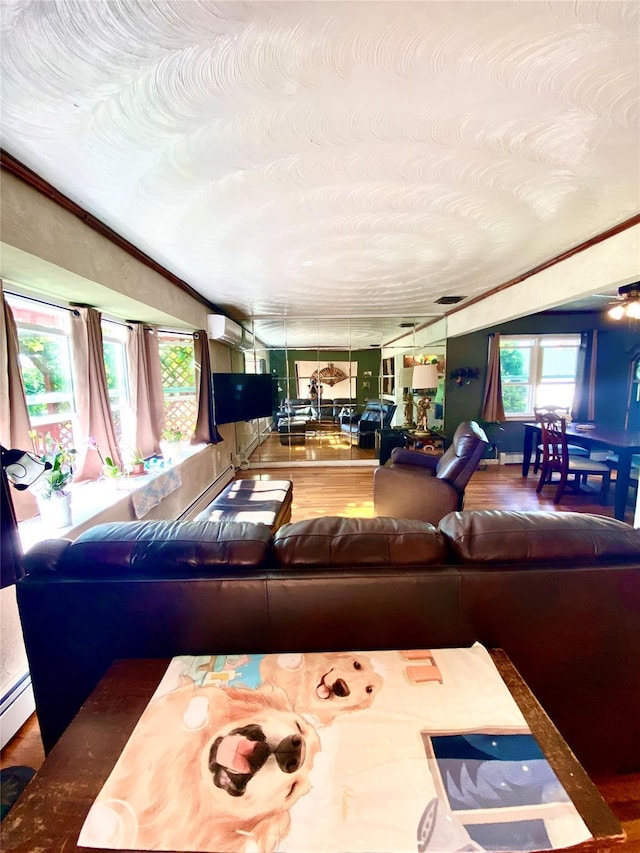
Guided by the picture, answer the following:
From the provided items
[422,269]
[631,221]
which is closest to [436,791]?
[631,221]

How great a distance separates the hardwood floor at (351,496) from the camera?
4.67 ft

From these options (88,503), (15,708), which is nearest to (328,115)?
(88,503)

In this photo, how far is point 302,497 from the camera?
4176mm

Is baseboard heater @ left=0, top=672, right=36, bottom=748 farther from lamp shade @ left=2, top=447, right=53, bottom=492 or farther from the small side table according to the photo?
the small side table

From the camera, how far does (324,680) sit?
0.88 metres

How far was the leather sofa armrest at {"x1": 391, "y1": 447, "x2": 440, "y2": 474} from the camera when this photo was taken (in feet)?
11.8

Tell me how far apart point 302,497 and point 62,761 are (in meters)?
3.48

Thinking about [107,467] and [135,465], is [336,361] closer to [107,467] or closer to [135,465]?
[135,465]

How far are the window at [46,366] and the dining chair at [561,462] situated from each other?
4624 mm

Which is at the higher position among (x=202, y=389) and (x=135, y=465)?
(x=202, y=389)

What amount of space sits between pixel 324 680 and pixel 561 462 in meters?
3.99

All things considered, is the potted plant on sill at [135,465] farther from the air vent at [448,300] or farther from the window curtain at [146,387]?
the air vent at [448,300]

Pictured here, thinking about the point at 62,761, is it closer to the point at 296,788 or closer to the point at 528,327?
the point at 296,788

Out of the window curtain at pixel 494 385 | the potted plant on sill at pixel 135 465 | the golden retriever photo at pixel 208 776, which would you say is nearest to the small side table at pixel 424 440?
the window curtain at pixel 494 385
